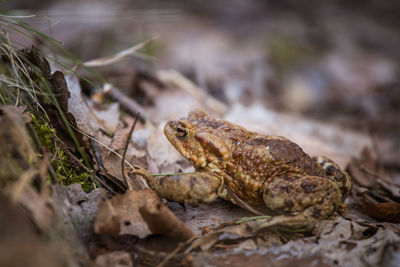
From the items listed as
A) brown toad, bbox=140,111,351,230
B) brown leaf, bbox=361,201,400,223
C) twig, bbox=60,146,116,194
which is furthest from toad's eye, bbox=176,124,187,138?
brown leaf, bbox=361,201,400,223

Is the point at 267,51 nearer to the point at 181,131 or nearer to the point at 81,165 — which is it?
the point at 181,131

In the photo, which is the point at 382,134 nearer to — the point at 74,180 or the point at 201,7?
the point at 74,180

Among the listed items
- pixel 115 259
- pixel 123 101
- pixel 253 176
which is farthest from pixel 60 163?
pixel 123 101

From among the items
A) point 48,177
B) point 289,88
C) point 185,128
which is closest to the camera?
point 48,177

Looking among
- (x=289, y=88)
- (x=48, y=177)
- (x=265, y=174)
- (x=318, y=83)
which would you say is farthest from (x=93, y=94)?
(x=318, y=83)

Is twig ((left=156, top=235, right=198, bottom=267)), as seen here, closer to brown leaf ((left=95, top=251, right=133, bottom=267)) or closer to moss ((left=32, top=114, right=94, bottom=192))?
brown leaf ((left=95, top=251, right=133, bottom=267))

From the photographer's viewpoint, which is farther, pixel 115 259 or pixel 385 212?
pixel 385 212

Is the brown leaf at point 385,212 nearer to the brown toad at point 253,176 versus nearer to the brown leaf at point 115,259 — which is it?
the brown toad at point 253,176
